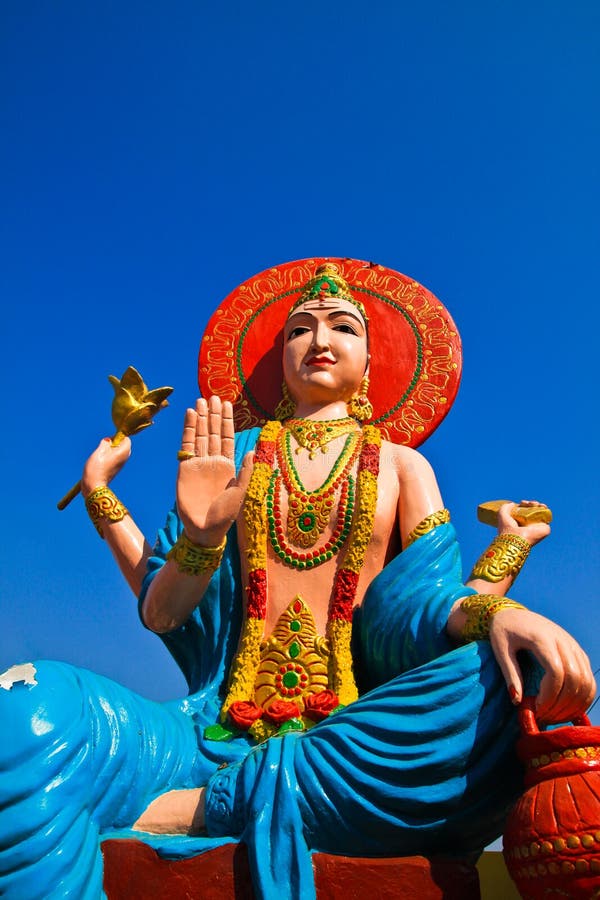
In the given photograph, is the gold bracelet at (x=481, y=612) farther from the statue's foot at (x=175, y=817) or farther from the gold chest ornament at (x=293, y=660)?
the statue's foot at (x=175, y=817)

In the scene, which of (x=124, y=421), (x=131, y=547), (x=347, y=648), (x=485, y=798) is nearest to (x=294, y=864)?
(x=485, y=798)

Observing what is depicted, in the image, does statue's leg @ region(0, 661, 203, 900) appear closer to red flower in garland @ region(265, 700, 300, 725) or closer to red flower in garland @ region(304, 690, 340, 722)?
red flower in garland @ region(265, 700, 300, 725)

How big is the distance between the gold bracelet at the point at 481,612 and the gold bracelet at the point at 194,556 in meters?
1.07

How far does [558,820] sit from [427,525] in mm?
1775

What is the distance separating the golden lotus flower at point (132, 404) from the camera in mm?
4676

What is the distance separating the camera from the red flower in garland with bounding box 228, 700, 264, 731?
3574mm

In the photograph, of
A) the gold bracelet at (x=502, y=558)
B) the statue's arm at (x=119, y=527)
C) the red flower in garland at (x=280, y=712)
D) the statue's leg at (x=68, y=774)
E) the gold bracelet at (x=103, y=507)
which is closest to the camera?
the statue's leg at (x=68, y=774)

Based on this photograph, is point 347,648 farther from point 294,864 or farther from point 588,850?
point 588,850

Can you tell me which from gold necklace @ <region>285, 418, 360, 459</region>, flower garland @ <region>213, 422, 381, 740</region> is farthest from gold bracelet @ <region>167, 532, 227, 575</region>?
gold necklace @ <region>285, 418, 360, 459</region>

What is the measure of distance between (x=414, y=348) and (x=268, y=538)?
1.67 meters

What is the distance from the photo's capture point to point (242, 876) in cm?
281

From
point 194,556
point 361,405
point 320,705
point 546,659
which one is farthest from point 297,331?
point 546,659

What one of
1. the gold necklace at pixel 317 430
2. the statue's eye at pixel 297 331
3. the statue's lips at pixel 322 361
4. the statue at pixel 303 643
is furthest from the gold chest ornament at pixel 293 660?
the statue's eye at pixel 297 331

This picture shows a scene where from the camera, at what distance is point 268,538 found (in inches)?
164
